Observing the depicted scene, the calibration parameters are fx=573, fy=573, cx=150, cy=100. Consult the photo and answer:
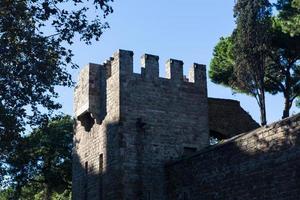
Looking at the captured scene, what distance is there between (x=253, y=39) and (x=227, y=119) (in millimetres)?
5429

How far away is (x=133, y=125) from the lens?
16.1 meters

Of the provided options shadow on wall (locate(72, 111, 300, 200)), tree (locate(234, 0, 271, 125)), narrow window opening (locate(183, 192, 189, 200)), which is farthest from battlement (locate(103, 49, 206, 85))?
tree (locate(234, 0, 271, 125))

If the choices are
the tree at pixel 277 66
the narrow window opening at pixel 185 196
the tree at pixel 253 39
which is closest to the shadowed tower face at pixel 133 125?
the narrow window opening at pixel 185 196

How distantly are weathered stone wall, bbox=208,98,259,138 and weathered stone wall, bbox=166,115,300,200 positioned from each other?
12.9 feet

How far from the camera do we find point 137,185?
15.6 metres

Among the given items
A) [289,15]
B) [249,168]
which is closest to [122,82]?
[249,168]

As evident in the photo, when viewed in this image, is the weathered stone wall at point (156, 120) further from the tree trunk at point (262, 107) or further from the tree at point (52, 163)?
the tree at point (52, 163)

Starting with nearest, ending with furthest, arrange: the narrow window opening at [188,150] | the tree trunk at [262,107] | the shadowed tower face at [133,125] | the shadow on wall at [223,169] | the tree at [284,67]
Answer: the shadow on wall at [223,169] → the shadowed tower face at [133,125] → the narrow window opening at [188,150] → the tree trunk at [262,107] → the tree at [284,67]

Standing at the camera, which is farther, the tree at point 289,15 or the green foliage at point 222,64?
the green foliage at point 222,64

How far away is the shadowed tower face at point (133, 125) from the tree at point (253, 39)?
234 inches

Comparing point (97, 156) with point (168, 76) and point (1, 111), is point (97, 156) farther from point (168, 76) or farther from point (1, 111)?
point (1, 111)

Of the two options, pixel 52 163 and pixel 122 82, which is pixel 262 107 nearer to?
pixel 122 82

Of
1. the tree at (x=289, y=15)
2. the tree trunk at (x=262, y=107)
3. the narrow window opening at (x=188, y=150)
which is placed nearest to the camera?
the narrow window opening at (x=188, y=150)

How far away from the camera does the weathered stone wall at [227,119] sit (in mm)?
19047
